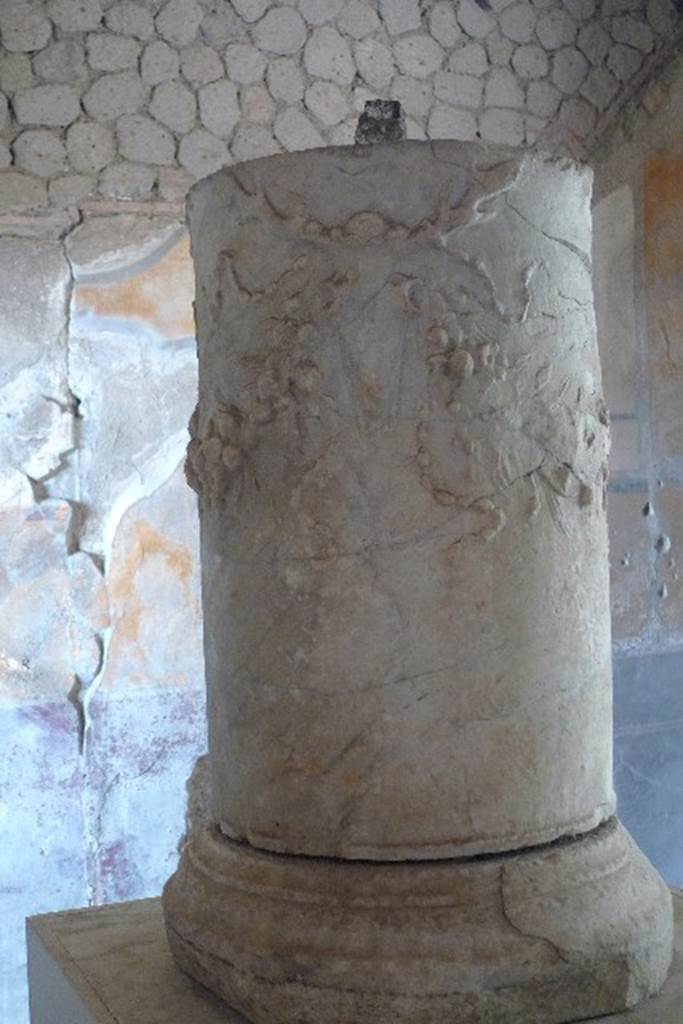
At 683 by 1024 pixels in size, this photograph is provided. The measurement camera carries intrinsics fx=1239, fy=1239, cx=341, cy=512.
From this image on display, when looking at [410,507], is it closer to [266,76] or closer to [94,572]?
[94,572]

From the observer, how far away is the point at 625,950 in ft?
6.67

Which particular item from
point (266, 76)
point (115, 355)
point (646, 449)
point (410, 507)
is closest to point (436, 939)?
point (410, 507)

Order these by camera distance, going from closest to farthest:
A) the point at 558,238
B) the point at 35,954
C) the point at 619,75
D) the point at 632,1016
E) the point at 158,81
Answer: the point at 632,1016
the point at 558,238
the point at 35,954
the point at 158,81
the point at 619,75

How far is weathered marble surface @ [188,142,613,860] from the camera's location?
205 cm

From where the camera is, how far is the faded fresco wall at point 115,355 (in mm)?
3891

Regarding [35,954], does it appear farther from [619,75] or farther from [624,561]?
[619,75]

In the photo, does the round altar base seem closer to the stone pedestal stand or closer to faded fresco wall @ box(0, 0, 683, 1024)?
the stone pedestal stand

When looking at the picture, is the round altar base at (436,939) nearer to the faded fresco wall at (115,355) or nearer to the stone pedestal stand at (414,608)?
the stone pedestal stand at (414,608)

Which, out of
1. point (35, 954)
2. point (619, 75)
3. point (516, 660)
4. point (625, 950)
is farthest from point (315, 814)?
point (619, 75)


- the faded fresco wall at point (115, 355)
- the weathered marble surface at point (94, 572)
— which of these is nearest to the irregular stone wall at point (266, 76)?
the faded fresco wall at point (115, 355)

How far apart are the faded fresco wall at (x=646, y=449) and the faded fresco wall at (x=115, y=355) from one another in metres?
0.73

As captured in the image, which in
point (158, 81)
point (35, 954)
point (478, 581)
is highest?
point (158, 81)

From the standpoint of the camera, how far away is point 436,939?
1969 mm

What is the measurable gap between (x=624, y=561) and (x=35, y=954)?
291 cm
